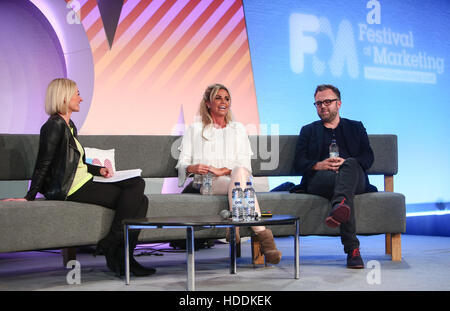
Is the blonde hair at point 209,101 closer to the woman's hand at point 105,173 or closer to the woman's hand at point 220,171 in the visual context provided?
the woman's hand at point 220,171

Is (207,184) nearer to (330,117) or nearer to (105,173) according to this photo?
(105,173)

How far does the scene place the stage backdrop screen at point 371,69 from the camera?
17.9 feet

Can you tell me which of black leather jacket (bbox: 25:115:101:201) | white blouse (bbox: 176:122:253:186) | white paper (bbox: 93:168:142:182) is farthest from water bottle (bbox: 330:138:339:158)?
black leather jacket (bbox: 25:115:101:201)

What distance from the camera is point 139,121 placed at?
480 centimetres

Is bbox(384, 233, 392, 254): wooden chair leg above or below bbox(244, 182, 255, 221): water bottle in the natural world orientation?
below

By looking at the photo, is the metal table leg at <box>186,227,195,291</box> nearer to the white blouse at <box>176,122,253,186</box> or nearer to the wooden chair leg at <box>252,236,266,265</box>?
the wooden chair leg at <box>252,236,266,265</box>

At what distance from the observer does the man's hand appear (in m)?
3.44

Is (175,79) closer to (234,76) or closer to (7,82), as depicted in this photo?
(234,76)

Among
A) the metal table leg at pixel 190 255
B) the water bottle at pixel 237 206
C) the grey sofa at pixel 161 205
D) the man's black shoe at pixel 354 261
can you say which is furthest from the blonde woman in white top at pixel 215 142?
the metal table leg at pixel 190 255

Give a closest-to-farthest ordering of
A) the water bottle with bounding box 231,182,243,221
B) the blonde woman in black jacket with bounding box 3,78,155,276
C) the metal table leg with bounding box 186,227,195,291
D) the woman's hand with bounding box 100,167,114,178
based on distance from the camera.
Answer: the metal table leg with bounding box 186,227,195,291, the water bottle with bounding box 231,182,243,221, the blonde woman in black jacket with bounding box 3,78,155,276, the woman's hand with bounding box 100,167,114,178

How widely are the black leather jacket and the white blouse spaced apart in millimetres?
886

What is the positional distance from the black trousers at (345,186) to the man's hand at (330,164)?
0.12 feet

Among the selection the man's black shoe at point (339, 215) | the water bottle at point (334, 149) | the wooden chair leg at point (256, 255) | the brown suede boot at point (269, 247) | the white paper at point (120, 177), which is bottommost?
the wooden chair leg at point (256, 255)

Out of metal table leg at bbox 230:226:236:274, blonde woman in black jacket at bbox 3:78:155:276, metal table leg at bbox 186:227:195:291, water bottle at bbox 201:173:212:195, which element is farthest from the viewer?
water bottle at bbox 201:173:212:195
